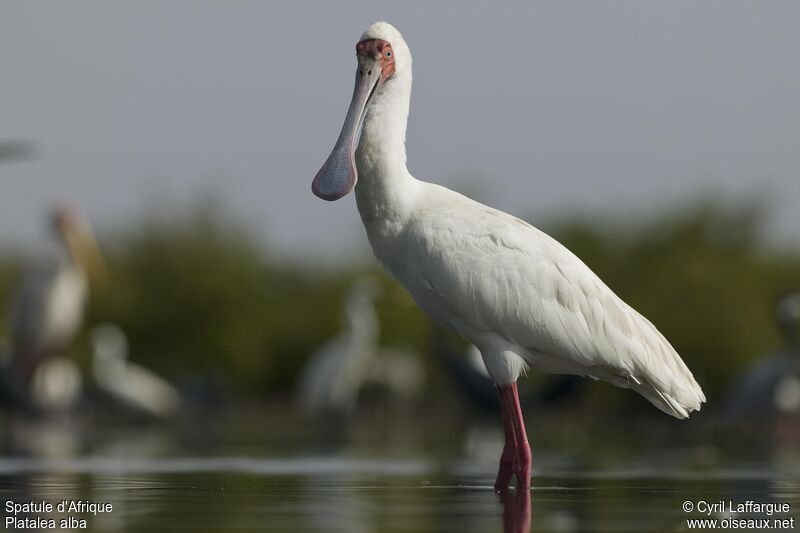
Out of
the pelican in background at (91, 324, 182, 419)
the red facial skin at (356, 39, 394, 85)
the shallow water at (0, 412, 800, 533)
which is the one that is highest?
the red facial skin at (356, 39, 394, 85)

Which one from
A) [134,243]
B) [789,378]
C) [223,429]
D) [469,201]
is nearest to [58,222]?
[134,243]

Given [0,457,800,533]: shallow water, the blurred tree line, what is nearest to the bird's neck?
[0,457,800,533]: shallow water

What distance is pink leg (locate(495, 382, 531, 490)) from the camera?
400 inches

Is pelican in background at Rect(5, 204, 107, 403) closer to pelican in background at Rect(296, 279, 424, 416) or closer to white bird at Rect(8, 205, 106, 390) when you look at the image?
white bird at Rect(8, 205, 106, 390)

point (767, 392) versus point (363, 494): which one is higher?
point (363, 494)

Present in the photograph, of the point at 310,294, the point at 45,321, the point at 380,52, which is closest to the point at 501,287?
the point at 380,52

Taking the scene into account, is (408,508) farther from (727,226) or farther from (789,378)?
(727,226)

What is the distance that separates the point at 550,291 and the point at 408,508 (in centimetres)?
231

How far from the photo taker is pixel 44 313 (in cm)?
2867

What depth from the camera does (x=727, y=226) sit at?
103 feet

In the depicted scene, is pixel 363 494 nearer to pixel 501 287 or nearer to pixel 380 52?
pixel 501 287

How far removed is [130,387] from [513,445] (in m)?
21.0

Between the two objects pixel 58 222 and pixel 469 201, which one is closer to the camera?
pixel 469 201

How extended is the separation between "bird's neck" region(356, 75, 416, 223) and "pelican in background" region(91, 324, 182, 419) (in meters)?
19.7
